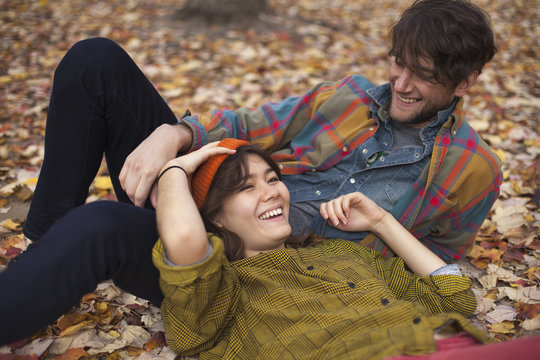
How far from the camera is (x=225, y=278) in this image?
194 cm

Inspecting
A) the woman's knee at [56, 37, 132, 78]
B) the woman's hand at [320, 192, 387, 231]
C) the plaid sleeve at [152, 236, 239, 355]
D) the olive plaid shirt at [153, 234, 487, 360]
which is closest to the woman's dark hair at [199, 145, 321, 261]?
the olive plaid shirt at [153, 234, 487, 360]

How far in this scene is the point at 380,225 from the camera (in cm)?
254

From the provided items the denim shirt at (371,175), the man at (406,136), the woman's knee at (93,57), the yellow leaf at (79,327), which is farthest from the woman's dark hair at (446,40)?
the yellow leaf at (79,327)

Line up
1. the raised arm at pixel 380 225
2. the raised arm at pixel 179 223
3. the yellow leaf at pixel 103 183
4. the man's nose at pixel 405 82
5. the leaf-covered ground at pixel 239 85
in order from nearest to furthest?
the raised arm at pixel 179 223 < the raised arm at pixel 380 225 < the leaf-covered ground at pixel 239 85 < the man's nose at pixel 405 82 < the yellow leaf at pixel 103 183

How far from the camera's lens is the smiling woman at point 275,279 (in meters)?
1.78

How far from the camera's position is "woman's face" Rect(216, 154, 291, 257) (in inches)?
89.0

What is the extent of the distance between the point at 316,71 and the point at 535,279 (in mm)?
4161

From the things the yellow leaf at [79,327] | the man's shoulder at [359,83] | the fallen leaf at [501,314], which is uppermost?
the man's shoulder at [359,83]

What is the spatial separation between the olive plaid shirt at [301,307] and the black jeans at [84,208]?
0.20 m

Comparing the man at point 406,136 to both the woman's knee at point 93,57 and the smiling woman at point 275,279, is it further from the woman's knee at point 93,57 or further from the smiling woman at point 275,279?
the woman's knee at point 93,57

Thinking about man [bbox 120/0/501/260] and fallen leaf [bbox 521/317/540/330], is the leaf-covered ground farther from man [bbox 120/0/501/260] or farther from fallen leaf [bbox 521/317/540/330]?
man [bbox 120/0/501/260]

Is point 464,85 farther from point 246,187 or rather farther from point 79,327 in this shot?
point 79,327

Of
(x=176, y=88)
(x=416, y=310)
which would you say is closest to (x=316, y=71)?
(x=176, y=88)

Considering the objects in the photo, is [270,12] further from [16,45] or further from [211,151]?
[211,151]
